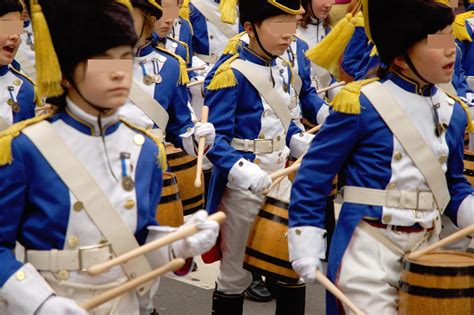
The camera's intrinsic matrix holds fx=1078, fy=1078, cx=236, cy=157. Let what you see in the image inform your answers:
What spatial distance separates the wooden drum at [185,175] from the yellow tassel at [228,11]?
224 centimetres

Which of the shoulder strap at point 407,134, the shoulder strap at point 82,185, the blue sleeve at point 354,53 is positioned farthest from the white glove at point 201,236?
the blue sleeve at point 354,53

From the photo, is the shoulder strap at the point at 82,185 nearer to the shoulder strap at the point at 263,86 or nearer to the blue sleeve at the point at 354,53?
the shoulder strap at the point at 263,86

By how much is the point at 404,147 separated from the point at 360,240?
1.22ft

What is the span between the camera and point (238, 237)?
5207 mm

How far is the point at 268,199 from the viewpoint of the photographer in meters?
4.78

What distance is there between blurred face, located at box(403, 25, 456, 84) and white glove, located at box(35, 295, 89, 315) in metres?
1.53

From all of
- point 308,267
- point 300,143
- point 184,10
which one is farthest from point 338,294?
point 184,10

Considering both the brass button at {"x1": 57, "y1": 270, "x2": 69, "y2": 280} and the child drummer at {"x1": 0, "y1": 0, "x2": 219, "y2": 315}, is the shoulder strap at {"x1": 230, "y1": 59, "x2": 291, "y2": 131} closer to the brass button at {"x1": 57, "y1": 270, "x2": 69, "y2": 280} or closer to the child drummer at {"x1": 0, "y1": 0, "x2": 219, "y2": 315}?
the child drummer at {"x1": 0, "y1": 0, "x2": 219, "y2": 315}

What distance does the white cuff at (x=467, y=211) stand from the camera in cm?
407

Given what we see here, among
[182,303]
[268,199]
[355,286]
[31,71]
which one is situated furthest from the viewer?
[31,71]

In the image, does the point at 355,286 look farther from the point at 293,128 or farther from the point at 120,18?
the point at 293,128

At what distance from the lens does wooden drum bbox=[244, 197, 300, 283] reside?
4.67 m

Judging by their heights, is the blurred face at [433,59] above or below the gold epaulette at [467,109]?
above

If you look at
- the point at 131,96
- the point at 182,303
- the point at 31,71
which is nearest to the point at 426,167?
the point at 131,96
